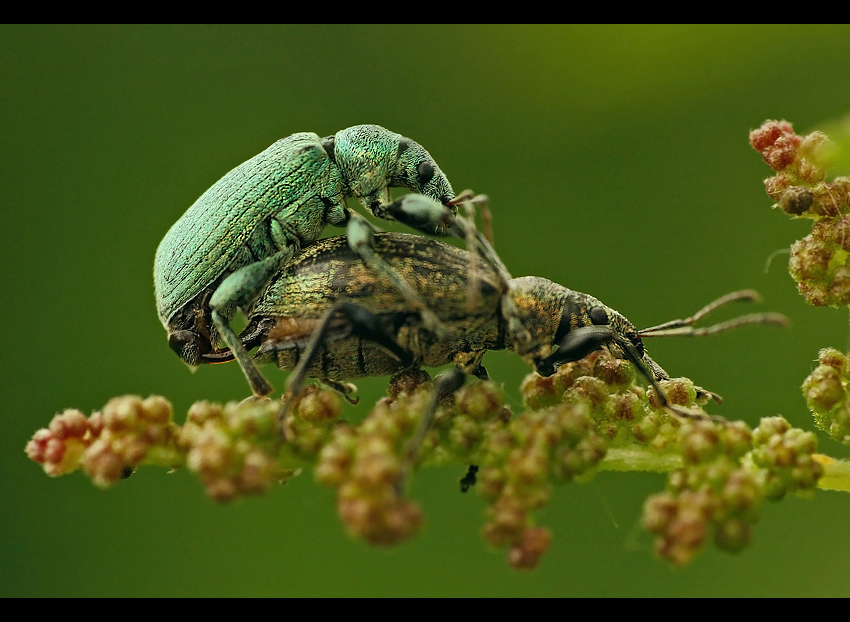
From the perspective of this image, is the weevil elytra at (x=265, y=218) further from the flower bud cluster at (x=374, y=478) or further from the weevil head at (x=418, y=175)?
the flower bud cluster at (x=374, y=478)

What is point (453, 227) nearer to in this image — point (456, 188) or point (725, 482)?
point (725, 482)

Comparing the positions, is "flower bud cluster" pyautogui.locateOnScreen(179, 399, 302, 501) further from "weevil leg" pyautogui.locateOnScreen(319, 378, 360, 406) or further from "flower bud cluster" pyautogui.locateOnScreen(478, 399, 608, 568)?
"weevil leg" pyautogui.locateOnScreen(319, 378, 360, 406)

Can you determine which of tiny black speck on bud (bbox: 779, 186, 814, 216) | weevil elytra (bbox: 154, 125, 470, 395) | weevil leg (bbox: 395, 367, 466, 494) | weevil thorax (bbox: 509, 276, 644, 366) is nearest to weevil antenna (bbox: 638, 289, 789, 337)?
weevil thorax (bbox: 509, 276, 644, 366)

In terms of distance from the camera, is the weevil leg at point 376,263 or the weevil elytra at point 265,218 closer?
the weevil leg at point 376,263

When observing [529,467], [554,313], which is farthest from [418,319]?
[529,467]

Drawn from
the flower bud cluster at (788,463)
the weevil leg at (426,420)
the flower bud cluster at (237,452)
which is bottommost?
the flower bud cluster at (788,463)

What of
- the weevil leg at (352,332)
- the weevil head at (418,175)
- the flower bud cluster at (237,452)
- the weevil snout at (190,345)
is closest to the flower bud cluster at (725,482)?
the flower bud cluster at (237,452)

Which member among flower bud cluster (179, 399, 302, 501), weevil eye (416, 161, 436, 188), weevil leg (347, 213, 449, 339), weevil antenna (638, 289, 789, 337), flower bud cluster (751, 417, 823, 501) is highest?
weevil eye (416, 161, 436, 188)

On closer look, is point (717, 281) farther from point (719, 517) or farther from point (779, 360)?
point (719, 517)

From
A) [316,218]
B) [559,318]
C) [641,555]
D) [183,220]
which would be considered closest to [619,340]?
[559,318]
